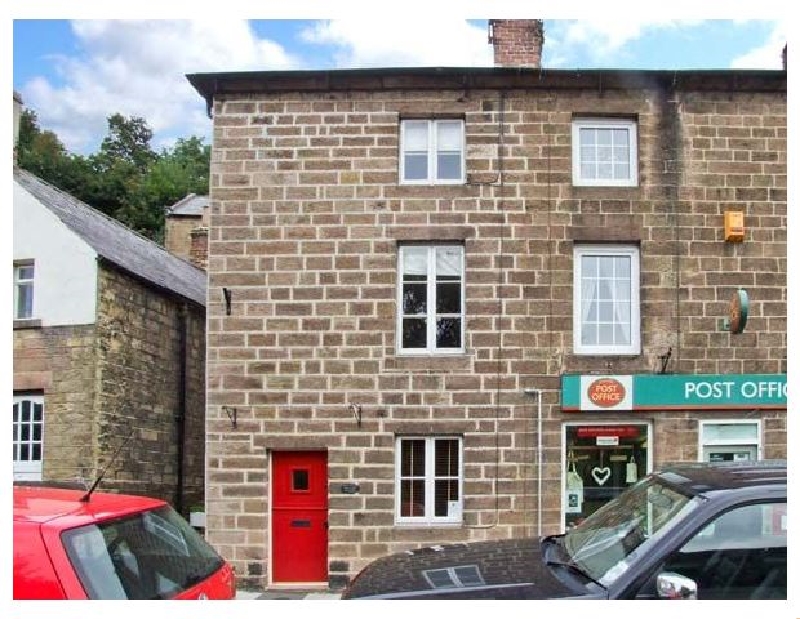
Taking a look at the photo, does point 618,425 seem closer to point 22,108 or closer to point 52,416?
point 52,416

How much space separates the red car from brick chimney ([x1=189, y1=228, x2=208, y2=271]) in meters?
14.5

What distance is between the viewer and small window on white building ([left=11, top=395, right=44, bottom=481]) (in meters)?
12.9

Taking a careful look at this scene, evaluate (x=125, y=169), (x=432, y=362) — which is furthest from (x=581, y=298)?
(x=125, y=169)

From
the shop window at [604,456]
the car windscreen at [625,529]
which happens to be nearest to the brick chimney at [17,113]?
the shop window at [604,456]

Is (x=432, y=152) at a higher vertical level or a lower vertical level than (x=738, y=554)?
higher

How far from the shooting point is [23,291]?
13.2 metres

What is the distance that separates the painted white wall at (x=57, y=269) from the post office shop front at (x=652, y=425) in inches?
278

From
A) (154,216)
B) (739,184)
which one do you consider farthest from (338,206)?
(154,216)

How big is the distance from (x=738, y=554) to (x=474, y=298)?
750cm

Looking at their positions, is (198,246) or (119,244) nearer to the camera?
(119,244)

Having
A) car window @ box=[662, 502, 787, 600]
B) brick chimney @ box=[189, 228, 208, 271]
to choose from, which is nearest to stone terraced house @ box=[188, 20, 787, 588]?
car window @ box=[662, 502, 787, 600]

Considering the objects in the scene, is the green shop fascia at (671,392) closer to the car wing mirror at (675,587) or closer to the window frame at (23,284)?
the car wing mirror at (675,587)

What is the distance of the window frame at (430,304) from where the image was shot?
39.2ft

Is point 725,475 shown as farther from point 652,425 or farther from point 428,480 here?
point 428,480
